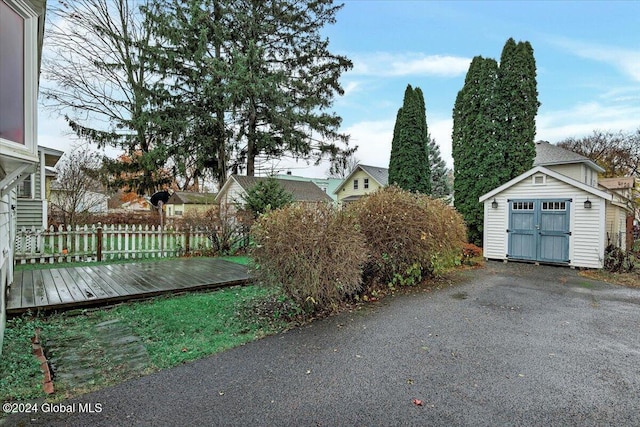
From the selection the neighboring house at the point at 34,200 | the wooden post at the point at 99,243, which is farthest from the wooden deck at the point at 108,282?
the neighboring house at the point at 34,200

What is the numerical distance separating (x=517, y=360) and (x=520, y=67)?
13.2 metres

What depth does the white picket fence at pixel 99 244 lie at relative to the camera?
8.35 metres

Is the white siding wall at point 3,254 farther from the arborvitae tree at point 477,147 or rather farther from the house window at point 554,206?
the arborvitae tree at point 477,147

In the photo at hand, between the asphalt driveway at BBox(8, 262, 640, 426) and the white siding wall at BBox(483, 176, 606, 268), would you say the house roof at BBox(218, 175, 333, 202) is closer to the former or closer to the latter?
the white siding wall at BBox(483, 176, 606, 268)

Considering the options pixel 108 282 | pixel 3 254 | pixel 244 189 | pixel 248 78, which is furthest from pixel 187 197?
pixel 3 254

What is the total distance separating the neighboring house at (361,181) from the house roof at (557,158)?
10.7 meters

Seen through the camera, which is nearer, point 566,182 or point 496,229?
point 566,182

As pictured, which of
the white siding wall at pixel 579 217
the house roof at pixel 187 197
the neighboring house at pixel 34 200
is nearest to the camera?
the white siding wall at pixel 579 217

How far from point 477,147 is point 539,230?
472cm

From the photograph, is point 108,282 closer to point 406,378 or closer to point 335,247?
point 335,247

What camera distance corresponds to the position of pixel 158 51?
15766 mm

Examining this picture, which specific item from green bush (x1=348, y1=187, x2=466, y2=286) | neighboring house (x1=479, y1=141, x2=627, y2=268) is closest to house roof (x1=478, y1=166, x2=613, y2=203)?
neighboring house (x1=479, y1=141, x2=627, y2=268)

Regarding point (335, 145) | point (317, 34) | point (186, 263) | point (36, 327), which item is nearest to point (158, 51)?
point (317, 34)

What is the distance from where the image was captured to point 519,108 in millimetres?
12875
